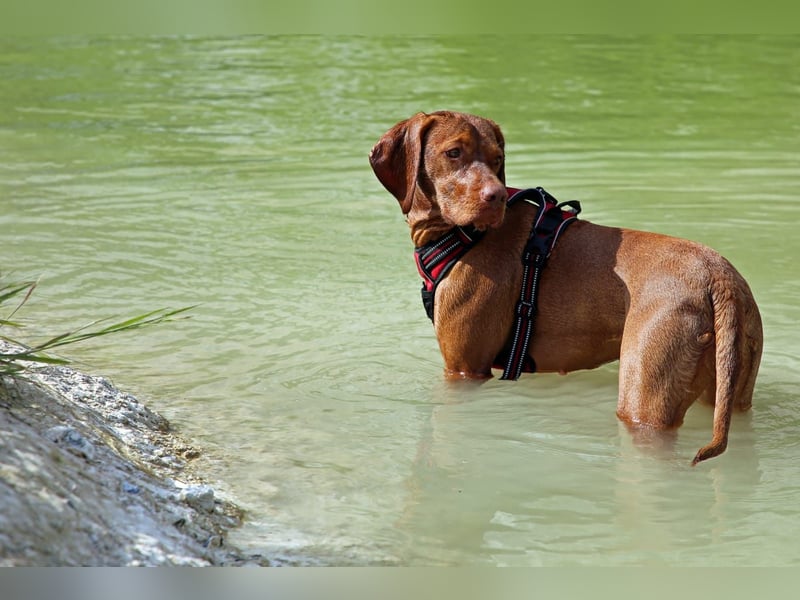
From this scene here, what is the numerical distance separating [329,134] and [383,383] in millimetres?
6708

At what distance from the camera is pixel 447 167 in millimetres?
5570

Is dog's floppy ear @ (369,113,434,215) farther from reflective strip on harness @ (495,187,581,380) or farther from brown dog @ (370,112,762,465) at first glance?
reflective strip on harness @ (495,187,581,380)

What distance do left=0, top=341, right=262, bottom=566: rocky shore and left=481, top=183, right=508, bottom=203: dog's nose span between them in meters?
1.75

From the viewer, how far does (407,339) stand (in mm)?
6996

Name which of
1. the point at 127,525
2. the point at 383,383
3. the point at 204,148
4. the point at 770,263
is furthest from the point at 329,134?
the point at 127,525

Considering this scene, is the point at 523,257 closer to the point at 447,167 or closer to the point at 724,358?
the point at 447,167

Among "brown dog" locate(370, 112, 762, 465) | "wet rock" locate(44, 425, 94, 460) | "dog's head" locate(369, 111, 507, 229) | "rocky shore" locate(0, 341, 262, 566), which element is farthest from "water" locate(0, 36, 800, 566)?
"dog's head" locate(369, 111, 507, 229)

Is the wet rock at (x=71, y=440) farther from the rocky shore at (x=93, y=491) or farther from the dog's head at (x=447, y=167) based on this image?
the dog's head at (x=447, y=167)

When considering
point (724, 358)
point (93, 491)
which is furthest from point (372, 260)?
point (93, 491)

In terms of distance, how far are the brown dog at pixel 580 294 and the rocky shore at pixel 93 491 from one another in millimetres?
1551

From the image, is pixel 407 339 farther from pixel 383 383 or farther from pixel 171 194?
pixel 171 194

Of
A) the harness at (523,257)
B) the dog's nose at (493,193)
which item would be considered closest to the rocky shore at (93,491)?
the harness at (523,257)

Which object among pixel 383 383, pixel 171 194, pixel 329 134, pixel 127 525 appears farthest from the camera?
pixel 329 134

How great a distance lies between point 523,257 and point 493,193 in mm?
411
